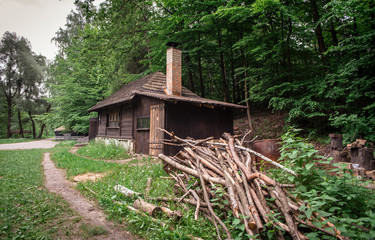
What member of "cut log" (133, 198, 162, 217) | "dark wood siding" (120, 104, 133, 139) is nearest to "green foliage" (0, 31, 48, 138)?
"dark wood siding" (120, 104, 133, 139)

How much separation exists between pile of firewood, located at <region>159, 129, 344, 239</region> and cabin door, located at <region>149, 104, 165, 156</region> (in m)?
4.83

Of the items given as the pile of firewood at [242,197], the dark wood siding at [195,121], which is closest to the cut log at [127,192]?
the pile of firewood at [242,197]

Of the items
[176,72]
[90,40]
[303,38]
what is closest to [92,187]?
[176,72]

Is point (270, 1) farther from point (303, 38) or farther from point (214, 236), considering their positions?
point (214, 236)

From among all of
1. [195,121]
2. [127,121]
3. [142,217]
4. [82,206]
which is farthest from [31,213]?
[127,121]

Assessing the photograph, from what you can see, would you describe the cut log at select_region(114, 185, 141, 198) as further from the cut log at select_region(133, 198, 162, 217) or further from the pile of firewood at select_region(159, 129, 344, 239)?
the pile of firewood at select_region(159, 129, 344, 239)

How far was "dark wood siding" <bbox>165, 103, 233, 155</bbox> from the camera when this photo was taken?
9.77 metres

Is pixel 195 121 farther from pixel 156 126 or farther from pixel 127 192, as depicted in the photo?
pixel 127 192

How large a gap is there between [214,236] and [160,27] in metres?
15.1

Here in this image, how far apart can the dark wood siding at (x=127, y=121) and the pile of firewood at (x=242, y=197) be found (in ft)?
25.8

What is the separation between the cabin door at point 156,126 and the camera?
9.60m

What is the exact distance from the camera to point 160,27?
15109 millimetres

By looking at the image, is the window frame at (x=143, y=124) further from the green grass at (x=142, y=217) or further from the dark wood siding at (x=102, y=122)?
the dark wood siding at (x=102, y=122)

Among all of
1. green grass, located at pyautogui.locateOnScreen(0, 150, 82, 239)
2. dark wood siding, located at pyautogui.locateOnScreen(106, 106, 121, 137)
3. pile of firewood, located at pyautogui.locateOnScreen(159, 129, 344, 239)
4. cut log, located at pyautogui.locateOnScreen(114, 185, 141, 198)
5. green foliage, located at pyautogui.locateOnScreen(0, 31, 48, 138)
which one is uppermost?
green foliage, located at pyautogui.locateOnScreen(0, 31, 48, 138)
